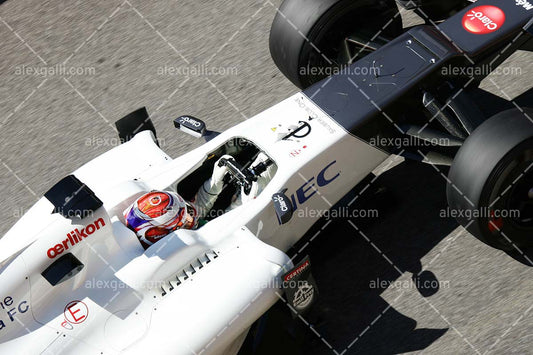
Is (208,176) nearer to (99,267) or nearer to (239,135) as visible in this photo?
(239,135)

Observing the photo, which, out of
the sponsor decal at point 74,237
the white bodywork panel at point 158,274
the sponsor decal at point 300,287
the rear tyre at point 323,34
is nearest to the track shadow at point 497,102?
the rear tyre at point 323,34

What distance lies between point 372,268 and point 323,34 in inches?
70.7

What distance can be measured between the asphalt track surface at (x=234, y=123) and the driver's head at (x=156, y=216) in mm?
879

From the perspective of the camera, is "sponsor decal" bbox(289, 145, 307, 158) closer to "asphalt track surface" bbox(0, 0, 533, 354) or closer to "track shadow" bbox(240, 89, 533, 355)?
"track shadow" bbox(240, 89, 533, 355)

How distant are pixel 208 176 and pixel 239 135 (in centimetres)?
39

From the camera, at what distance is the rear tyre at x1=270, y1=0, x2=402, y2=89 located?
18.4 feet

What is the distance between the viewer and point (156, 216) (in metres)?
4.56

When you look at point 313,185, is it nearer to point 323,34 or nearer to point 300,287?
point 300,287

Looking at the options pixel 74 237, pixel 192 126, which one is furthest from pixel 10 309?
pixel 192 126

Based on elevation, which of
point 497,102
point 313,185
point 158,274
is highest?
point 158,274

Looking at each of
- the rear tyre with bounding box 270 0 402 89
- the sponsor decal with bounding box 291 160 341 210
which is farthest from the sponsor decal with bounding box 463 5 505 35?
the sponsor decal with bounding box 291 160 341 210

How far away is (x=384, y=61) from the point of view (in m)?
5.23

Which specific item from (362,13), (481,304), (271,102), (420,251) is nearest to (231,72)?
(271,102)

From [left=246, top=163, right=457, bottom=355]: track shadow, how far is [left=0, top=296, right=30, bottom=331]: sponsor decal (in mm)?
1461
